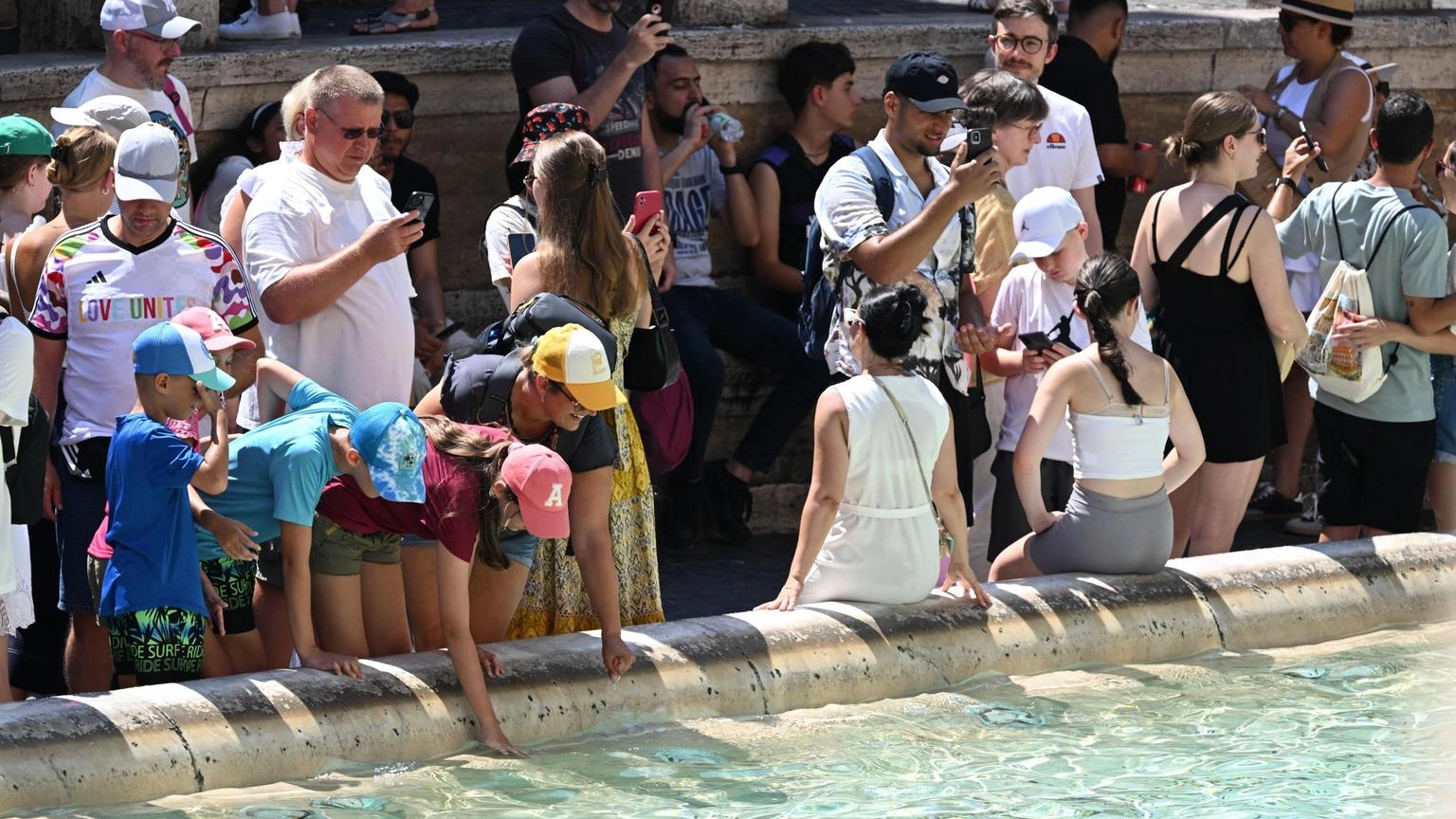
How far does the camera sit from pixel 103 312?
5.71m

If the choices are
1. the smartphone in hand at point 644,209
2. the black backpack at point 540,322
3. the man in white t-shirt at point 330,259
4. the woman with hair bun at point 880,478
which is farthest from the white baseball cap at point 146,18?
the woman with hair bun at point 880,478

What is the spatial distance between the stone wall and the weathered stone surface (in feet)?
8.45

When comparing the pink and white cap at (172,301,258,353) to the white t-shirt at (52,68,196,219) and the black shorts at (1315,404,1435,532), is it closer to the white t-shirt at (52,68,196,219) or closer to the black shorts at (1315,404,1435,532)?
the white t-shirt at (52,68,196,219)

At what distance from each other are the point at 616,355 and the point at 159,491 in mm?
1291

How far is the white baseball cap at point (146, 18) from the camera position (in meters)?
7.06

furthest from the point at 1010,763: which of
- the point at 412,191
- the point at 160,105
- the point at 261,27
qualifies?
the point at 261,27

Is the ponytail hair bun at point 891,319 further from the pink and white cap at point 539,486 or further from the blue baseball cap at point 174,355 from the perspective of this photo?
the blue baseball cap at point 174,355

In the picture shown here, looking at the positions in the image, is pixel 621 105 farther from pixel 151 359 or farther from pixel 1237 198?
pixel 151 359

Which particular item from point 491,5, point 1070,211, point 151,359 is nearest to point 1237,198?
point 1070,211

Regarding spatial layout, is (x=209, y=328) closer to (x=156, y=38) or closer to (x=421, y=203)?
(x=421, y=203)

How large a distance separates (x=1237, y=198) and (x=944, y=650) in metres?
1.91

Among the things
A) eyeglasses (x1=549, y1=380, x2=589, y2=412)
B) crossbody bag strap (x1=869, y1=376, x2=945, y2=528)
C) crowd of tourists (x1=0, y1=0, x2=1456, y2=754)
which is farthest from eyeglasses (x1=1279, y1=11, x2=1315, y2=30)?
eyeglasses (x1=549, y1=380, x2=589, y2=412)

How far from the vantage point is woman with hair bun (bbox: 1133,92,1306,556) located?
6.97m

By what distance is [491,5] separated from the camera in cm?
1079
